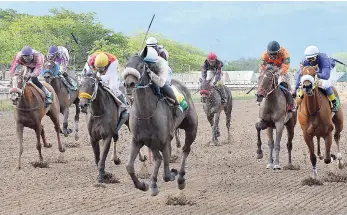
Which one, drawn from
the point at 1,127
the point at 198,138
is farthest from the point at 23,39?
the point at 198,138

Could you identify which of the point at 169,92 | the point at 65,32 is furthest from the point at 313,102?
the point at 65,32

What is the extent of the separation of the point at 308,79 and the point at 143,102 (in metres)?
3.04

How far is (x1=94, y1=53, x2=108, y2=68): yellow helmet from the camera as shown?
12.4m

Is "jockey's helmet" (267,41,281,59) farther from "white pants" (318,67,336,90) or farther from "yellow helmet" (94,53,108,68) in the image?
"yellow helmet" (94,53,108,68)

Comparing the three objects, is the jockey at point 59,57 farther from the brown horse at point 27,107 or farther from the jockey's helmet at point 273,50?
the jockey's helmet at point 273,50

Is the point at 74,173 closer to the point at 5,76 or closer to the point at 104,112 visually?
the point at 104,112

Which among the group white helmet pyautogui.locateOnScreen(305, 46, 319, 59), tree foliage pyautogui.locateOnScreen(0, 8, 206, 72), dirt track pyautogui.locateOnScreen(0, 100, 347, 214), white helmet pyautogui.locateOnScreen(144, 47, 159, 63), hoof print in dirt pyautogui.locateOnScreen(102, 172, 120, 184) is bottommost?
dirt track pyautogui.locateOnScreen(0, 100, 347, 214)

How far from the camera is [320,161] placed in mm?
15828

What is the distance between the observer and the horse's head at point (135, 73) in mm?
9180

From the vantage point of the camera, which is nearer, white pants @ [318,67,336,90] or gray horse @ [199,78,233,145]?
white pants @ [318,67,336,90]

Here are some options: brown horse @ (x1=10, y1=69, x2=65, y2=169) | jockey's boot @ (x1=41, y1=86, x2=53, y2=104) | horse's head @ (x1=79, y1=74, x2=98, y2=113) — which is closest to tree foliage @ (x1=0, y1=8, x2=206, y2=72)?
jockey's boot @ (x1=41, y1=86, x2=53, y2=104)

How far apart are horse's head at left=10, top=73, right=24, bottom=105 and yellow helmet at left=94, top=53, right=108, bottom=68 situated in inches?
78.7

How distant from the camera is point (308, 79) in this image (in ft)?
37.7

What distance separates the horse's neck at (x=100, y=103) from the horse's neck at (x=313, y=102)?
3.46m
